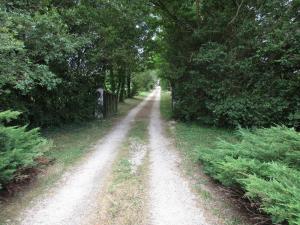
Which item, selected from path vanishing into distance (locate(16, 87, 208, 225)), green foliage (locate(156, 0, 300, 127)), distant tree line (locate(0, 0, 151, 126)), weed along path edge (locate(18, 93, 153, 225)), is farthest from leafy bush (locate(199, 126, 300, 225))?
distant tree line (locate(0, 0, 151, 126))

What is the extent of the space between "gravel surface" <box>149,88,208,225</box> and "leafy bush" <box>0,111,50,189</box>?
2.99m

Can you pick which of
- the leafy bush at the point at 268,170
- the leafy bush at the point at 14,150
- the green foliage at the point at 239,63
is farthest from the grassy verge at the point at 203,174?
the leafy bush at the point at 14,150

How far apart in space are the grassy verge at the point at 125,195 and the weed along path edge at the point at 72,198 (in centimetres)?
29

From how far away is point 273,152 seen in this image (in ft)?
20.0

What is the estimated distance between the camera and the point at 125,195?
6238mm

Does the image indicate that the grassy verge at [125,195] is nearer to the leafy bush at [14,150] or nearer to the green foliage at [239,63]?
the leafy bush at [14,150]

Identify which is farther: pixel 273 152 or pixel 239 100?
pixel 239 100

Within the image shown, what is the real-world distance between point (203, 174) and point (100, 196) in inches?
115

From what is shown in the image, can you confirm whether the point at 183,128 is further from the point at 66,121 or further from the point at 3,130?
the point at 3,130

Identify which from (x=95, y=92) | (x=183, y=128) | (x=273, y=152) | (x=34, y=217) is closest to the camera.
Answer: (x=34, y=217)

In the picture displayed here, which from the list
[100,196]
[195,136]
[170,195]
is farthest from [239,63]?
[100,196]

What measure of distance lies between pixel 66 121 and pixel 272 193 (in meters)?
12.4

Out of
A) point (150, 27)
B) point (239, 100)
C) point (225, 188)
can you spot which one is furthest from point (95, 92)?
point (225, 188)

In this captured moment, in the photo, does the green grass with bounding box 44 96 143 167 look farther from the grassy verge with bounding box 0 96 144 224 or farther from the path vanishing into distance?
the path vanishing into distance
